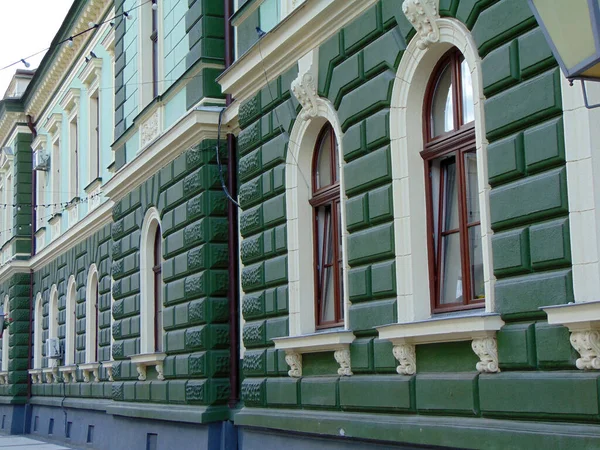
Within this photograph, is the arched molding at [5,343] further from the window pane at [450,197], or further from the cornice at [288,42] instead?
the window pane at [450,197]

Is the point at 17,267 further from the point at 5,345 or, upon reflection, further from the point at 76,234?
the point at 76,234

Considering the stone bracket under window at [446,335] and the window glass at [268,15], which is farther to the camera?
the window glass at [268,15]

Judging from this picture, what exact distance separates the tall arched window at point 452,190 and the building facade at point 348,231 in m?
0.02

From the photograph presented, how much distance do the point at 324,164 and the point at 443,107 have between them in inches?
94.2

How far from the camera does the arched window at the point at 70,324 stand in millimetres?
23947

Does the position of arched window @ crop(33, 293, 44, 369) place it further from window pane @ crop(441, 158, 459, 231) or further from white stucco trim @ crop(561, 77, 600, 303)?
white stucco trim @ crop(561, 77, 600, 303)

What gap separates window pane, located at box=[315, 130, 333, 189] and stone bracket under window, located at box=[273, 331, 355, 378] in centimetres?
168

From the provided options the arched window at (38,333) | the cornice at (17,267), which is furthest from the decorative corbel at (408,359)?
the cornice at (17,267)

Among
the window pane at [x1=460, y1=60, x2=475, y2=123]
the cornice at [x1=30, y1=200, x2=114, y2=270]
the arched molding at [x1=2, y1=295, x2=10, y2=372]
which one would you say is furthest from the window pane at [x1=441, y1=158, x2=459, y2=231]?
the arched molding at [x1=2, y1=295, x2=10, y2=372]

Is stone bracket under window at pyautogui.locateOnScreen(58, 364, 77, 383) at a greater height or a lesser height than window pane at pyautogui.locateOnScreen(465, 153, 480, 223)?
lesser

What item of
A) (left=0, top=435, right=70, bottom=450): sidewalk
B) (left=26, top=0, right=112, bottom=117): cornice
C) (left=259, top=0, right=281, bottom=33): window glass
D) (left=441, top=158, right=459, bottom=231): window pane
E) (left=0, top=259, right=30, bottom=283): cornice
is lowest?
(left=0, top=435, right=70, bottom=450): sidewalk

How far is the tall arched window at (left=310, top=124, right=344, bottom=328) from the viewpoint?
10.6 meters

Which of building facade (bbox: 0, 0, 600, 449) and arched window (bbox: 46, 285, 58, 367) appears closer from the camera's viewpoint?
building facade (bbox: 0, 0, 600, 449)

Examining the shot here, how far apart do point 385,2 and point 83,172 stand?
611 inches
